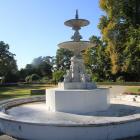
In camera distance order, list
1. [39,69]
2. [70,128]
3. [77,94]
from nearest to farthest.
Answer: [70,128] → [77,94] → [39,69]

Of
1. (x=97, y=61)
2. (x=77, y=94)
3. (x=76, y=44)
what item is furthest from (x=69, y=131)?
(x=97, y=61)

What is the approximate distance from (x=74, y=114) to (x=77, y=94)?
866 millimetres

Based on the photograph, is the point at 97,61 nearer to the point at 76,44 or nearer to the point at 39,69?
the point at 76,44

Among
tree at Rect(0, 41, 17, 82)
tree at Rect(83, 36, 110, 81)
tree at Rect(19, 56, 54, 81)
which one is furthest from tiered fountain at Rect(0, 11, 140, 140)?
tree at Rect(19, 56, 54, 81)

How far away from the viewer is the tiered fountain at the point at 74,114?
9156 millimetres

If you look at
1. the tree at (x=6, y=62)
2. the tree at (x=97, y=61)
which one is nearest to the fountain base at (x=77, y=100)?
the tree at (x=97, y=61)

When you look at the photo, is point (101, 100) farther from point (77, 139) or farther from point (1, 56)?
point (1, 56)

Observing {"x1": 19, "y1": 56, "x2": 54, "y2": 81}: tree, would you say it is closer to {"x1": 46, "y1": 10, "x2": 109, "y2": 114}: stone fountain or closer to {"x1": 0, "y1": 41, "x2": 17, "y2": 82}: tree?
{"x1": 0, "y1": 41, "x2": 17, "y2": 82}: tree

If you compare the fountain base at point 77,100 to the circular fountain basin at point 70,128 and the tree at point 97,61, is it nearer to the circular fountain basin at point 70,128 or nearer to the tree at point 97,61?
the circular fountain basin at point 70,128

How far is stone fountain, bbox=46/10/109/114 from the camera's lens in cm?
1302

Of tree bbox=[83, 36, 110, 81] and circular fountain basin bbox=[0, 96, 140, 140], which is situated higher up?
tree bbox=[83, 36, 110, 81]

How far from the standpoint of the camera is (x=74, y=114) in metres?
12.6

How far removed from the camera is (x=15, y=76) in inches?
3027

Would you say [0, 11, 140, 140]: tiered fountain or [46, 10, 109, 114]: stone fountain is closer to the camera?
[0, 11, 140, 140]: tiered fountain
